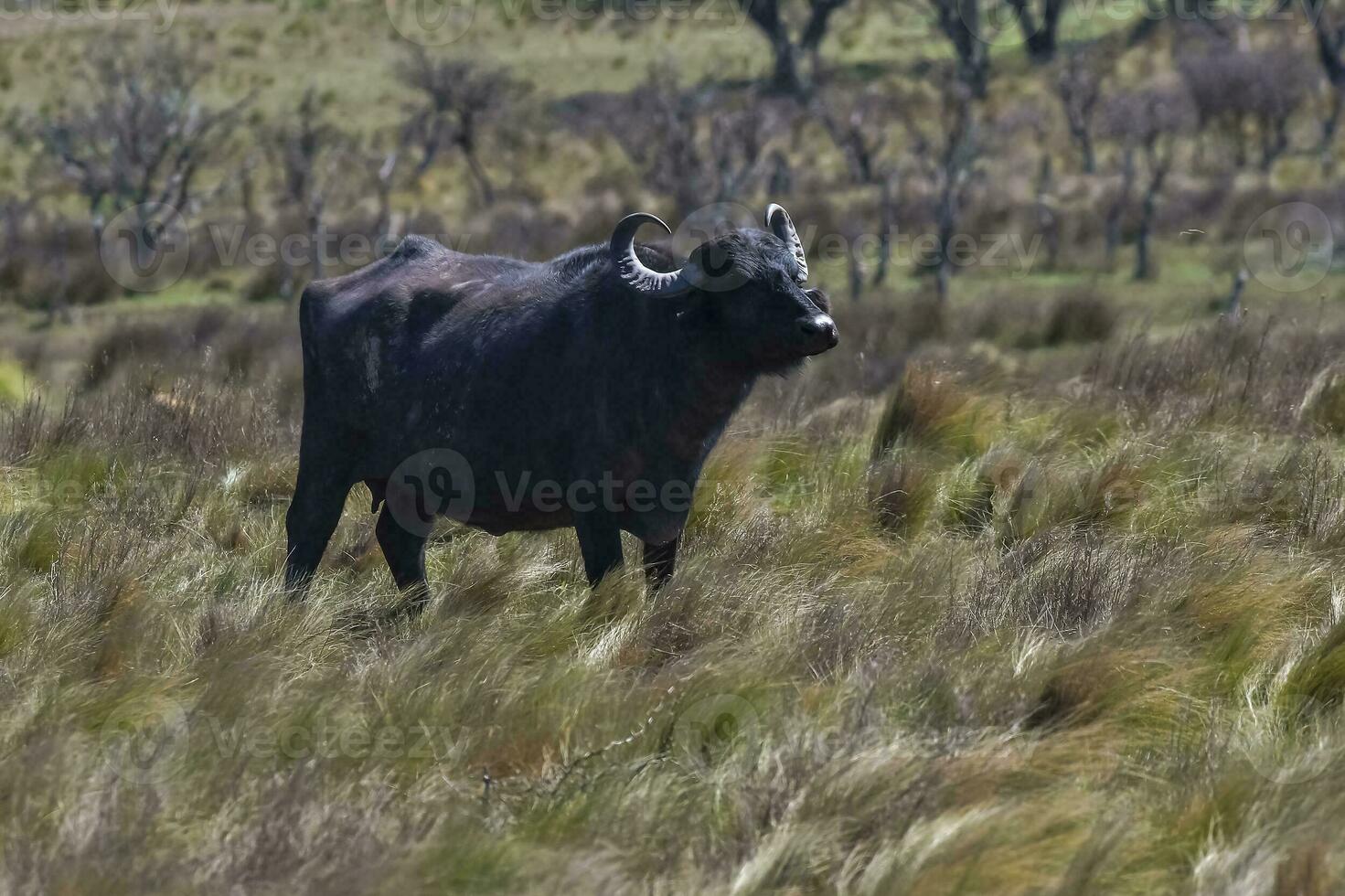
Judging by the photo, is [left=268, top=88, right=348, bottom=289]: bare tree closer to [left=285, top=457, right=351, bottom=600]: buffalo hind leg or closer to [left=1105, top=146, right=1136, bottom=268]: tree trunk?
[left=1105, top=146, right=1136, bottom=268]: tree trunk

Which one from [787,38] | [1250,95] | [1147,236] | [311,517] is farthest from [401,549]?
[787,38]

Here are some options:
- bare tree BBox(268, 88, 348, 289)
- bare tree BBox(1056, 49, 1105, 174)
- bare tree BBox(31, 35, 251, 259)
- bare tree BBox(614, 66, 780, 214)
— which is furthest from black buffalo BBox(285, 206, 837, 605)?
bare tree BBox(1056, 49, 1105, 174)

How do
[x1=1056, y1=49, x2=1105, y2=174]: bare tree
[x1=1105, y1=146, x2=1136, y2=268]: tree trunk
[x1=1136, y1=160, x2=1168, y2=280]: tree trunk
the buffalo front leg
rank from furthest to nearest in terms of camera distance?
[x1=1056, y1=49, x2=1105, y2=174]: bare tree → [x1=1105, y1=146, x2=1136, y2=268]: tree trunk → [x1=1136, y1=160, x2=1168, y2=280]: tree trunk → the buffalo front leg

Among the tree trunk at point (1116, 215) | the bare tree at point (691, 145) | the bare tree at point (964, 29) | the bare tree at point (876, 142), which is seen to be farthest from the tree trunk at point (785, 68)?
the tree trunk at point (1116, 215)

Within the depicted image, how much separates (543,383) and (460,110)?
32333 mm

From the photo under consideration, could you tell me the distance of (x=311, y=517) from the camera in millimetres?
6730

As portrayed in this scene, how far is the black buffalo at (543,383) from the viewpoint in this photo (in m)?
5.93

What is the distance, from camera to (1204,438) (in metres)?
8.58

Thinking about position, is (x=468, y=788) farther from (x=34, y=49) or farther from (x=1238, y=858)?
(x=34, y=49)

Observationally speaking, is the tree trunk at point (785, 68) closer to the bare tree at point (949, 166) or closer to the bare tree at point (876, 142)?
the bare tree at point (876, 142)

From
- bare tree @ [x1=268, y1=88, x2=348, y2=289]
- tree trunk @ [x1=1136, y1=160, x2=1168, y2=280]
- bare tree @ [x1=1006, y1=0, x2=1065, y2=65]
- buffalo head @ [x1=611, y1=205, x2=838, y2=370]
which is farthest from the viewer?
bare tree @ [x1=1006, y1=0, x2=1065, y2=65]

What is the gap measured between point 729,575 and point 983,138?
31.7 m

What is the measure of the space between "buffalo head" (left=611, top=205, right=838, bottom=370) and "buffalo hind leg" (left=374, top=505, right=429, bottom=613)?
4.80 ft

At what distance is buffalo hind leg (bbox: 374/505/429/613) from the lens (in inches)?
265
